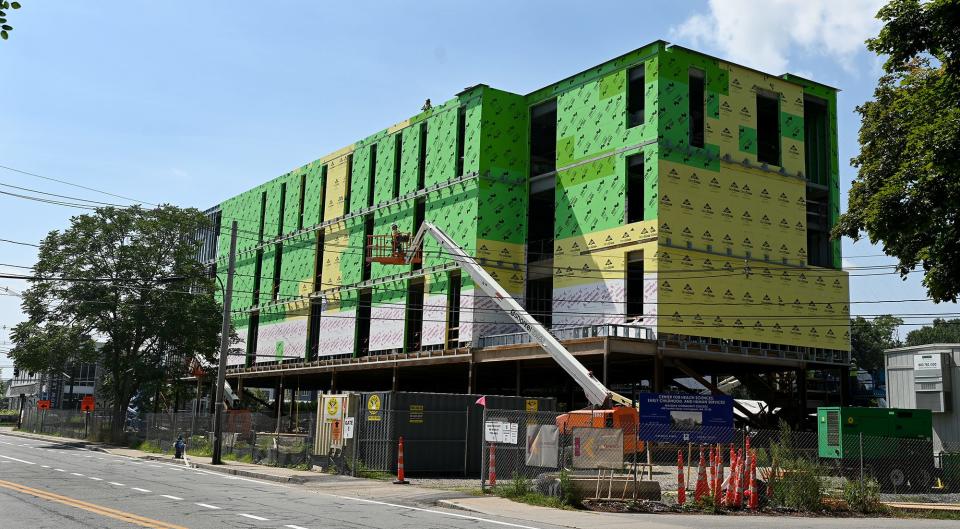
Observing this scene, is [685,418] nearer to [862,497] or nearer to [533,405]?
[533,405]

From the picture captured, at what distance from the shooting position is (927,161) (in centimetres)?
2200

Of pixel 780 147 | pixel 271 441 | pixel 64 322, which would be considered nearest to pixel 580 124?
pixel 780 147

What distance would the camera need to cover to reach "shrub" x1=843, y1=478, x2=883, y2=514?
2056 centimetres

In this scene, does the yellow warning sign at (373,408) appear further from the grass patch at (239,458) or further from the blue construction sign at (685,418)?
the grass patch at (239,458)

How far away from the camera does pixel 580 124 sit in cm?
4944

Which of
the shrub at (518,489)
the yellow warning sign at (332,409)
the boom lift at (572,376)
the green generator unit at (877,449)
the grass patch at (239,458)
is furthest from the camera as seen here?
the grass patch at (239,458)

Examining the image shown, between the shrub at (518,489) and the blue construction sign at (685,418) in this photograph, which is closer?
the shrub at (518,489)

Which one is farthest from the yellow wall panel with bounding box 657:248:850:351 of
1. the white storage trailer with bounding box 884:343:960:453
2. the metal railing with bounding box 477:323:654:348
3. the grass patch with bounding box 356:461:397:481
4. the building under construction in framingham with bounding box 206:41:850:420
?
the grass patch with bounding box 356:461:397:481

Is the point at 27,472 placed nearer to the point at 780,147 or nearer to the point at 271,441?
the point at 271,441

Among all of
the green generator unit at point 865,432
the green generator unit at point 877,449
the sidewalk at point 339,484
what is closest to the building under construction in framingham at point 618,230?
the green generator unit at point 865,432

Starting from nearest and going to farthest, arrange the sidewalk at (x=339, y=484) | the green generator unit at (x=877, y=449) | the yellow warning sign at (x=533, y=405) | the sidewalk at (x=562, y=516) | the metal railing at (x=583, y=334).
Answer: the sidewalk at (x=562, y=516) → the sidewalk at (x=339, y=484) → the green generator unit at (x=877, y=449) → the yellow warning sign at (x=533, y=405) → the metal railing at (x=583, y=334)

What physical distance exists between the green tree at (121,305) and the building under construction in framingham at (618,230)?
10808mm

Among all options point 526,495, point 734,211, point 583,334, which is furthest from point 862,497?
point 734,211

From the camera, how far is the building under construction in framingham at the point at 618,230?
44688 millimetres
